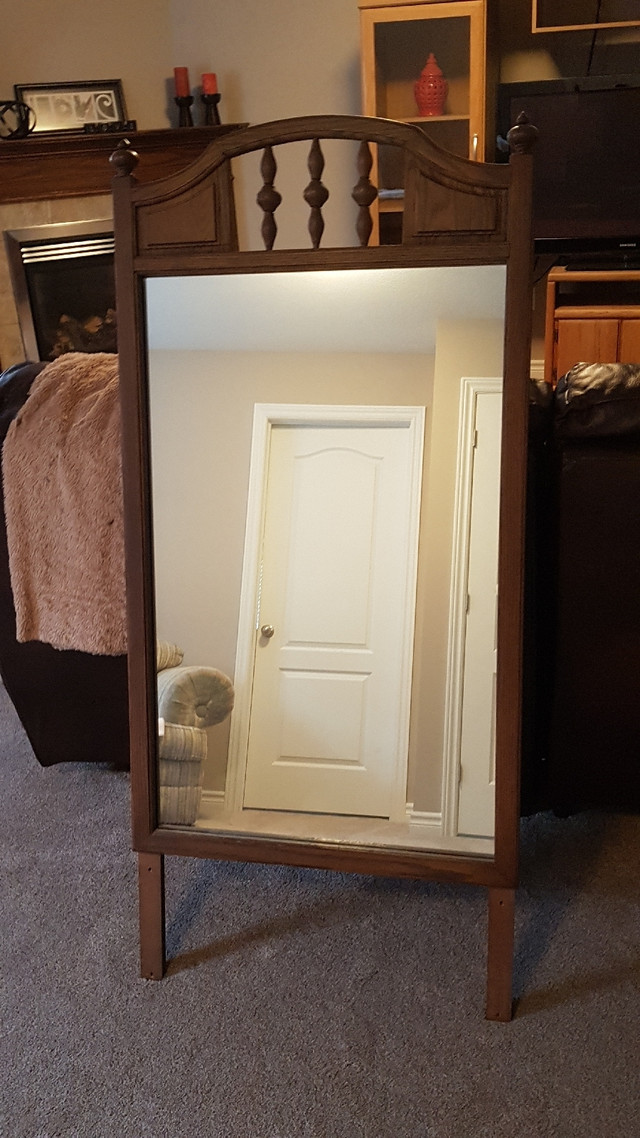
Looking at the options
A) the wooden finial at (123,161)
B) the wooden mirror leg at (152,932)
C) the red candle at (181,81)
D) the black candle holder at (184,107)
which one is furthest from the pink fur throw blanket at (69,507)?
the red candle at (181,81)

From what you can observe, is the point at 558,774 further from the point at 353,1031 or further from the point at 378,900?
the point at 353,1031

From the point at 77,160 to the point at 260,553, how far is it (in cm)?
350

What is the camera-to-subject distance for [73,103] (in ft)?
14.1

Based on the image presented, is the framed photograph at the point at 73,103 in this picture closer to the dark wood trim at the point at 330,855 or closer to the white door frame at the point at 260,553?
the white door frame at the point at 260,553

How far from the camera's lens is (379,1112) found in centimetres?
117

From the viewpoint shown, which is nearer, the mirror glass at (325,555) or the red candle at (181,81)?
the mirror glass at (325,555)

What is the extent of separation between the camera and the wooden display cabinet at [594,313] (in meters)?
4.22

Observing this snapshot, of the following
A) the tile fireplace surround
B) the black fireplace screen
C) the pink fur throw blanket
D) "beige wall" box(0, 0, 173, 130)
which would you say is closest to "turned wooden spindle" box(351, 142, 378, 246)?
the pink fur throw blanket

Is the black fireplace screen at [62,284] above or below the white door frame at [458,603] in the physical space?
above

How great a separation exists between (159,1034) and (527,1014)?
57cm

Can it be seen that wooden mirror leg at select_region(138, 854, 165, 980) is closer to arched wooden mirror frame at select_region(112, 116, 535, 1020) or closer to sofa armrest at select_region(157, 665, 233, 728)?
arched wooden mirror frame at select_region(112, 116, 535, 1020)

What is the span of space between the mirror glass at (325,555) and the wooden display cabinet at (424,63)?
2.65 meters

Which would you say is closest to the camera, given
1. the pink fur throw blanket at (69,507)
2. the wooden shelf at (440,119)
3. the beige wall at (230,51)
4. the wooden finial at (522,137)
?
the wooden finial at (522,137)

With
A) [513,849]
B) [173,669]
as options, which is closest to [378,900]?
[513,849]
